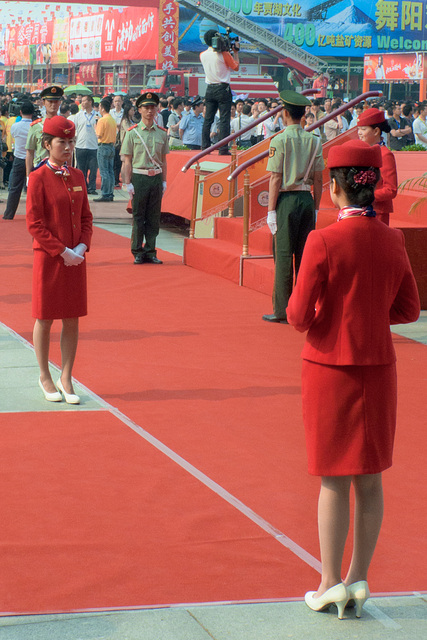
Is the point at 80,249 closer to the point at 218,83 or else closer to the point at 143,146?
the point at 143,146

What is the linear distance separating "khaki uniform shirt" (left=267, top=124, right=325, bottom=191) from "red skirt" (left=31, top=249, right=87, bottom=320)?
3088 mm

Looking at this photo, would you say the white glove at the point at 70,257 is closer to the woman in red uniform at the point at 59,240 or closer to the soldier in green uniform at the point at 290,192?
the woman in red uniform at the point at 59,240

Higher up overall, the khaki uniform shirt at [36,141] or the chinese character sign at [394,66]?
the chinese character sign at [394,66]

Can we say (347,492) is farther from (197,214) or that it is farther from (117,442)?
(197,214)

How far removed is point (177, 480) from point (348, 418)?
1.72 m

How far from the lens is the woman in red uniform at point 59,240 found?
596 cm

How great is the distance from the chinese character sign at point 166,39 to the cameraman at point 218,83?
2868 centimetres

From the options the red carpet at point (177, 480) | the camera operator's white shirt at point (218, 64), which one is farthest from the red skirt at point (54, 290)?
the camera operator's white shirt at point (218, 64)

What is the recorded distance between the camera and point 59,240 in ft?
19.8

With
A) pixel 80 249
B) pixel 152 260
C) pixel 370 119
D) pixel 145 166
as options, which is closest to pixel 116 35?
pixel 152 260

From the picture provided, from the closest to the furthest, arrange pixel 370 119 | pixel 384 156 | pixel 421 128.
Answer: pixel 370 119
pixel 384 156
pixel 421 128

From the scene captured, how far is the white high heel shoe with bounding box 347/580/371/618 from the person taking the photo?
3426mm

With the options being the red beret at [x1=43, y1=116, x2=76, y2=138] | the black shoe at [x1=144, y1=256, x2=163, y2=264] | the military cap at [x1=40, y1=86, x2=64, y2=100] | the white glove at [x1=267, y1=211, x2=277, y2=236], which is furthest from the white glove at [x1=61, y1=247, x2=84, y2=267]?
the black shoe at [x1=144, y1=256, x2=163, y2=264]

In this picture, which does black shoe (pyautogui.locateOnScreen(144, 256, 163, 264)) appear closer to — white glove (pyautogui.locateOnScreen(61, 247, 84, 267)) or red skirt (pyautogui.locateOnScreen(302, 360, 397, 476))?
white glove (pyautogui.locateOnScreen(61, 247, 84, 267))
